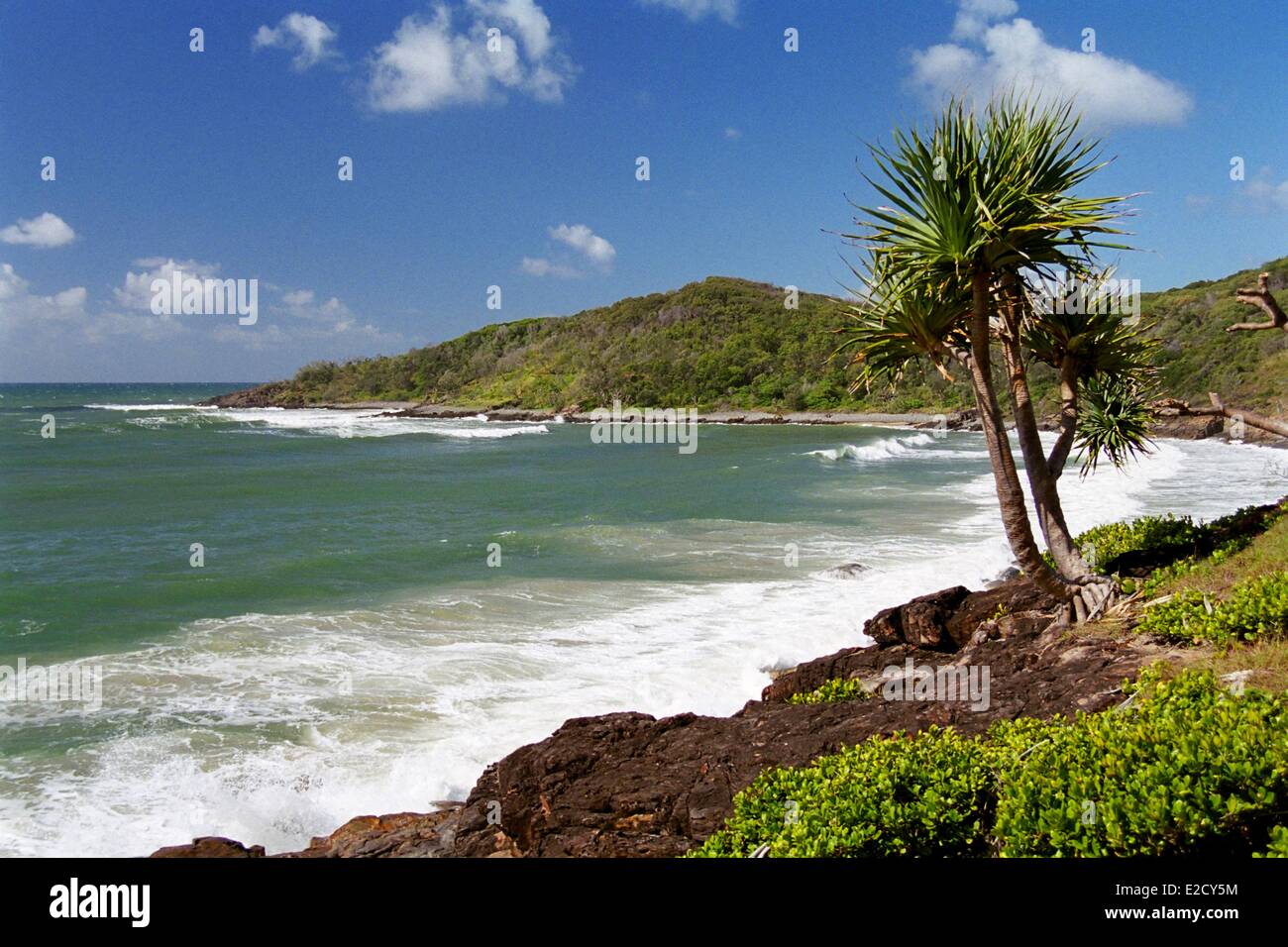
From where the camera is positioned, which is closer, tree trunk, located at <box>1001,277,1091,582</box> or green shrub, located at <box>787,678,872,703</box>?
green shrub, located at <box>787,678,872,703</box>

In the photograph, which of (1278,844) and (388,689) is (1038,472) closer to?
(1278,844)

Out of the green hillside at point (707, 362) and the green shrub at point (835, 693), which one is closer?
the green shrub at point (835, 693)

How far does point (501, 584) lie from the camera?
16188 mm

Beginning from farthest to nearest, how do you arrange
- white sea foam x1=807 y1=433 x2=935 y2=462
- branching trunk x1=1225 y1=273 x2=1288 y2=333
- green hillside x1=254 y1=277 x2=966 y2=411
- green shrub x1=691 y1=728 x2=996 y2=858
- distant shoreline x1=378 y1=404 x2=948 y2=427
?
green hillside x1=254 y1=277 x2=966 y2=411 < distant shoreline x1=378 y1=404 x2=948 y2=427 < white sea foam x1=807 y1=433 x2=935 y2=462 < branching trunk x1=1225 y1=273 x2=1288 y2=333 < green shrub x1=691 y1=728 x2=996 y2=858

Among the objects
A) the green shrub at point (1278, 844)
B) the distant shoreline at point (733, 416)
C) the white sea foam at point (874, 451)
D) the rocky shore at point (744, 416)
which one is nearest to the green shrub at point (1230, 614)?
the green shrub at point (1278, 844)

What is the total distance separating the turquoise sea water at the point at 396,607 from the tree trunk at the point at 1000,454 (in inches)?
138

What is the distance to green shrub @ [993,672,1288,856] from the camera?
142 inches

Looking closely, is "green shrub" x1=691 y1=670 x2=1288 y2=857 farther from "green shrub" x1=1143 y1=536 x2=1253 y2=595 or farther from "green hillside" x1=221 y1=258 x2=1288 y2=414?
"green hillside" x1=221 y1=258 x2=1288 y2=414

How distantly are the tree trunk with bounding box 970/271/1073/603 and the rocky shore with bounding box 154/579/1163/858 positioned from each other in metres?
0.62

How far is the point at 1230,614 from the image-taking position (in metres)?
6.41

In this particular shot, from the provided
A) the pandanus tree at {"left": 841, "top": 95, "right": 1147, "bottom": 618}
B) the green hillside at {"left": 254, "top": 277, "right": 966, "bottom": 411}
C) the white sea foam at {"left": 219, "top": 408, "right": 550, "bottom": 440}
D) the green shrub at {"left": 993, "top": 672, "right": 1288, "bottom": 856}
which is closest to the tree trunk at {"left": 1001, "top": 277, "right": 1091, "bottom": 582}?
the pandanus tree at {"left": 841, "top": 95, "right": 1147, "bottom": 618}

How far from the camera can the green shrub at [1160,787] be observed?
3.61m

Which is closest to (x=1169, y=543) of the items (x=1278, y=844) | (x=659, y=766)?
(x=659, y=766)

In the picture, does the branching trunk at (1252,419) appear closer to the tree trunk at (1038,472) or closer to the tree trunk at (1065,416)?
the tree trunk at (1065,416)
